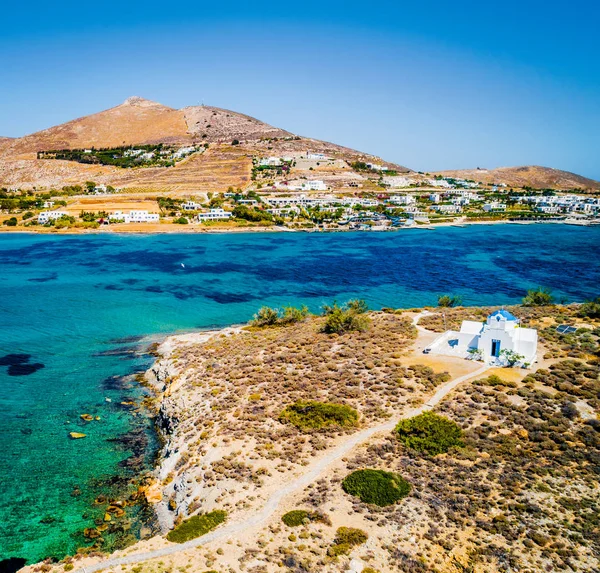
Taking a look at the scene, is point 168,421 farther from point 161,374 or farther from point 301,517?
point 301,517

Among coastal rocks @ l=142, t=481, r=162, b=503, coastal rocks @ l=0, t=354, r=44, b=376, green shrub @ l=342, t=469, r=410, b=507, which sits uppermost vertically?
green shrub @ l=342, t=469, r=410, b=507

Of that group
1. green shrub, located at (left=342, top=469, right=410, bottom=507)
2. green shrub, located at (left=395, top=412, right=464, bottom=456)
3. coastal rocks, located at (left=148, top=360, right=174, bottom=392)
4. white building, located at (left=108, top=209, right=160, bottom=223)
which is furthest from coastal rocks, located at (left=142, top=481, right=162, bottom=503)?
white building, located at (left=108, top=209, right=160, bottom=223)

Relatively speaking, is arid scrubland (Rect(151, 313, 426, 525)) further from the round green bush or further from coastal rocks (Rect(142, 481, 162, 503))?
the round green bush

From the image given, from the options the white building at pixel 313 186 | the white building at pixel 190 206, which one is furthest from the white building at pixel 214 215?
the white building at pixel 313 186

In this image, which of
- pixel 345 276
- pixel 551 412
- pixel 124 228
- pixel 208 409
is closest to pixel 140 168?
pixel 124 228

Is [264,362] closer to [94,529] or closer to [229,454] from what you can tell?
[229,454]

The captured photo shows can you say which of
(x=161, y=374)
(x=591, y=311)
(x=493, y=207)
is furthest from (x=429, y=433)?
(x=493, y=207)
